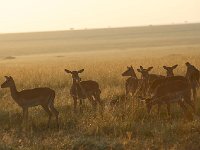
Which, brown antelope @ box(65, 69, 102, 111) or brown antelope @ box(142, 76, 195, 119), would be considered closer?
brown antelope @ box(142, 76, 195, 119)

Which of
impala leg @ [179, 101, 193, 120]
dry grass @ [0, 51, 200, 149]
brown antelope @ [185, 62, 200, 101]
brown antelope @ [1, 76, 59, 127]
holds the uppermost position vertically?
brown antelope @ [185, 62, 200, 101]

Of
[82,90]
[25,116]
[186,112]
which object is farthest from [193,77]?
[25,116]

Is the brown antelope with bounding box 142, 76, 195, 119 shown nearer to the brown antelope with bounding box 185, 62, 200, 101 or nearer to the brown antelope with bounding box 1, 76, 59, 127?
the brown antelope with bounding box 185, 62, 200, 101

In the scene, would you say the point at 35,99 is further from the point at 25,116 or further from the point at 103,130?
the point at 103,130

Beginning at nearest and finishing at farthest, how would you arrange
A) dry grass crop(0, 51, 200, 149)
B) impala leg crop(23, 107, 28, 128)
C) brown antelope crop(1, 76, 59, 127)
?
1. dry grass crop(0, 51, 200, 149)
2. impala leg crop(23, 107, 28, 128)
3. brown antelope crop(1, 76, 59, 127)

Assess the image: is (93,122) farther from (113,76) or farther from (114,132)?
(113,76)

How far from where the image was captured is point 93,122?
38.8ft

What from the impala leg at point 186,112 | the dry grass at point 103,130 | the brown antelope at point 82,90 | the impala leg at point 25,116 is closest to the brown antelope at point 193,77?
the dry grass at point 103,130

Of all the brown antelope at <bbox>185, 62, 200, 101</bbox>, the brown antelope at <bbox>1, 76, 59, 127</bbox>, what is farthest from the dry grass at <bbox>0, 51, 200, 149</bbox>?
the brown antelope at <bbox>185, 62, 200, 101</bbox>

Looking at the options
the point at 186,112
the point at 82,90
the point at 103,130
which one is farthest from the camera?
the point at 82,90

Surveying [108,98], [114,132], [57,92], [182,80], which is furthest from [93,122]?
[57,92]

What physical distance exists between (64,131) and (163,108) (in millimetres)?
3600

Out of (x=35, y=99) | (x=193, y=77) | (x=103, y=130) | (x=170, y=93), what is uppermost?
(x=193, y=77)

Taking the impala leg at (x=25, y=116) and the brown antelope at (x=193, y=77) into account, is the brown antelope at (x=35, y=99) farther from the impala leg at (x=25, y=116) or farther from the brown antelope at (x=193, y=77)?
the brown antelope at (x=193, y=77)
